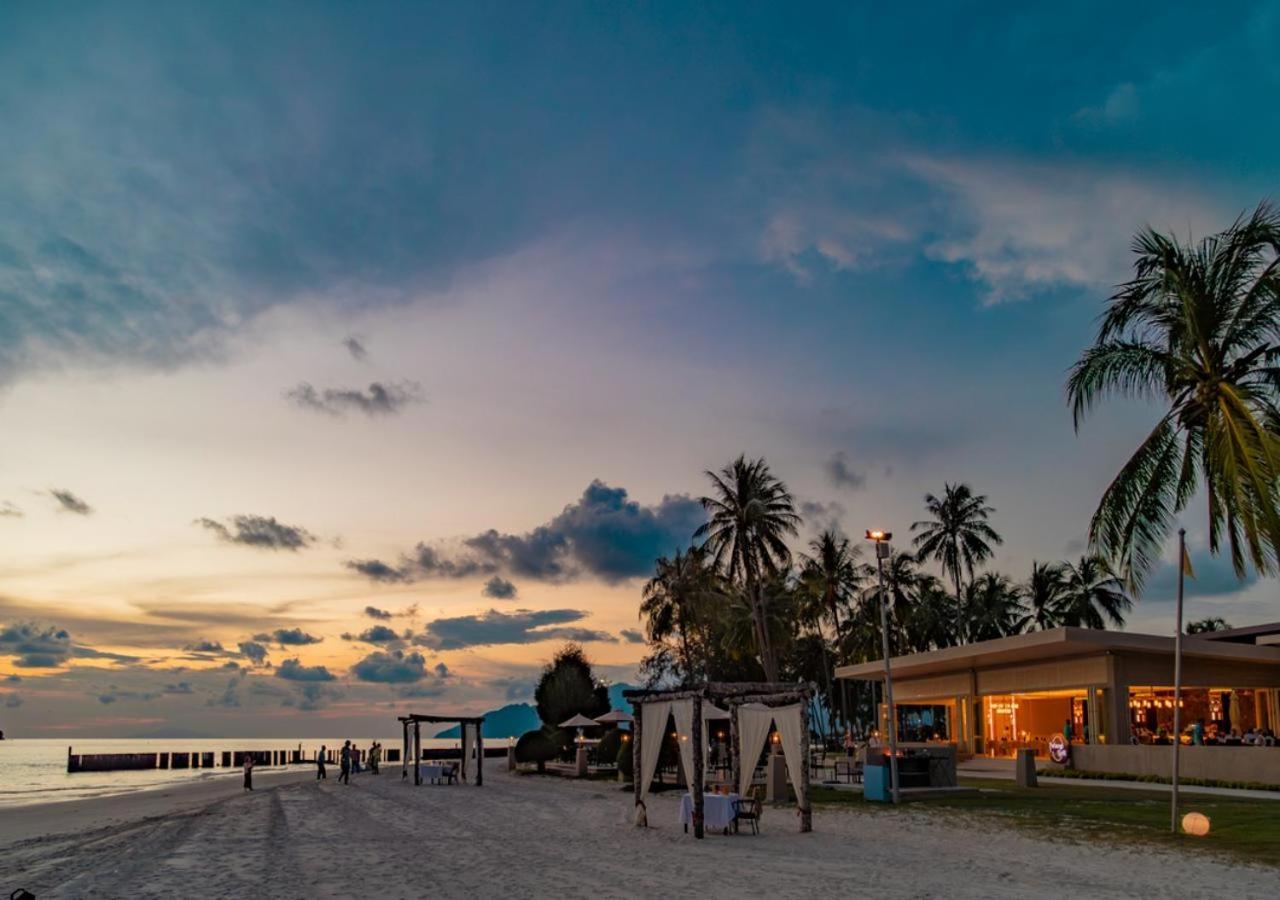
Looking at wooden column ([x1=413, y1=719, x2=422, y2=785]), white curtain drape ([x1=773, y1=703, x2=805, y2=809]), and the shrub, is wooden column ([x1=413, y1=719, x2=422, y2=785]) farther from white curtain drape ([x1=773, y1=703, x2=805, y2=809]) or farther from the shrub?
white curtain drape ([x1=773, y1=703, x2=805, y2=809])

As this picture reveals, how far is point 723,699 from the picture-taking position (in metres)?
20.7

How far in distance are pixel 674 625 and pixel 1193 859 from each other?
48050 millimetres

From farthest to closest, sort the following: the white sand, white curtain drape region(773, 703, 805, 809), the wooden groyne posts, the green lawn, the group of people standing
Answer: the wooden groyne posts < the group of people standing < white curtain drape region(773, 703, 805, 809) < the green lawn < the white sand

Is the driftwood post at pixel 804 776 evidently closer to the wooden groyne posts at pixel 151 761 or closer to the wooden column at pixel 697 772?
the wooden column at pixel 697 772

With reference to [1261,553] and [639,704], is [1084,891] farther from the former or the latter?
[639,704]

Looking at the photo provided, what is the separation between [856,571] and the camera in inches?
2446

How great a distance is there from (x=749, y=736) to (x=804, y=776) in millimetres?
3194

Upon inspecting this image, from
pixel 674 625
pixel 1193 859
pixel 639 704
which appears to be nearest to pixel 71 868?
pixel 639 704

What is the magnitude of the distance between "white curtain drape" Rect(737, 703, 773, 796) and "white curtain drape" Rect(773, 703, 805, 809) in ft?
2.20

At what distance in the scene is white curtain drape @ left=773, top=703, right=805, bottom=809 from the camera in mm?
19375

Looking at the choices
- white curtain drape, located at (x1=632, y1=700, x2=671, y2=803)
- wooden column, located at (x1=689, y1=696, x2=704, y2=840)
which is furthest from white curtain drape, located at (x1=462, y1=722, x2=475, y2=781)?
wooden column, located at (x1=689, y1=696, x2=704, y2=840)

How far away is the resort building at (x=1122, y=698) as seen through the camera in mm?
27734

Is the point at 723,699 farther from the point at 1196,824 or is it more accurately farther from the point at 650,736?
the point at 1196,824

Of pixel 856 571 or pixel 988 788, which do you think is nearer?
pixel 988 788
